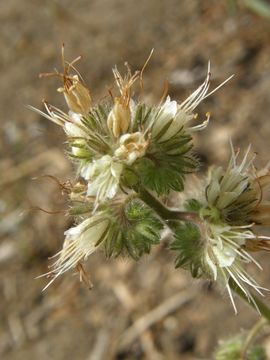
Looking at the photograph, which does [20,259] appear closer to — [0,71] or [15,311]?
[15,311]

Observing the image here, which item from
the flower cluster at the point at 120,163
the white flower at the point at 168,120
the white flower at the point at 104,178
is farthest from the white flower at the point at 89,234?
the white flower at the point at 168,120

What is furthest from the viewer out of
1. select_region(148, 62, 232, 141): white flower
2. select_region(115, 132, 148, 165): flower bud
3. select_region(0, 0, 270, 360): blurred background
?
select_region(0, 0, 270, 360): blurred background

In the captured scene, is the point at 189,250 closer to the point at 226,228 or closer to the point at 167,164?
the point at 226,228

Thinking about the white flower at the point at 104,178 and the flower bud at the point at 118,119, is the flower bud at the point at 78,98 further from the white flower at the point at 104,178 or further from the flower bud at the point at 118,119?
the white flower at the point at 104,178

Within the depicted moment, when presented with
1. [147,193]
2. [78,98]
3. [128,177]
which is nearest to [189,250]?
[147,193]

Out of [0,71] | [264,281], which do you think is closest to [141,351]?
[264,281]

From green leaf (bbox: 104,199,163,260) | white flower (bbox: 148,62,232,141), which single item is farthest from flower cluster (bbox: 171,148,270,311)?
white flower (bbox: 148,62,232,141)

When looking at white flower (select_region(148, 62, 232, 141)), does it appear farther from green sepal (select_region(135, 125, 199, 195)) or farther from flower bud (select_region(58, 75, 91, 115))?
flower bud (select_region(58, 75, 91, 115))
